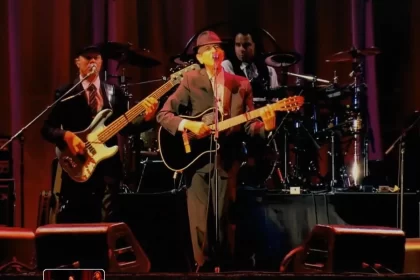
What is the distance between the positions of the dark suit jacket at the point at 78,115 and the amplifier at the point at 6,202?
104 cm

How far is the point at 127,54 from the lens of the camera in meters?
6.81

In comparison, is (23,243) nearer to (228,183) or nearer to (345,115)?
(228,183)

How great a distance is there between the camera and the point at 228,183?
4.80 m

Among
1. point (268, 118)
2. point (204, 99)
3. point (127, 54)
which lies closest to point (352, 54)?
point (127, 54)

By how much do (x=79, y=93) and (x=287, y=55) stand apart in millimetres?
2901

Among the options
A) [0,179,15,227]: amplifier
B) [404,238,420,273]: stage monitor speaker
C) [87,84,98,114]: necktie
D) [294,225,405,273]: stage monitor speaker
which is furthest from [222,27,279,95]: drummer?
[294,225,405,273]: stage monitor speaker

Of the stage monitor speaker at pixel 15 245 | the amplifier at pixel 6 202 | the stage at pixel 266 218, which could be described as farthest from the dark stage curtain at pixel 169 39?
the stage monitor speaker at pixel 15 245

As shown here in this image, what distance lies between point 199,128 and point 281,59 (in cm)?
296

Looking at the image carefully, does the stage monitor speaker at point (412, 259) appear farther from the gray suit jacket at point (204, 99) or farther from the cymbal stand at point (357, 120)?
the cymbal stand at point (357, 120)

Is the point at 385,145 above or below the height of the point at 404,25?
below

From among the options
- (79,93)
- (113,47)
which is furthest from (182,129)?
(113,47)

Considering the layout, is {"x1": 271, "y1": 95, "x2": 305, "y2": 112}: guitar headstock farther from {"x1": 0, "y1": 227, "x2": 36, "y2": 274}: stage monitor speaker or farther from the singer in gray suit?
{"x1": 0, "y1": 227, "x2": 36, "y2": 274}: stage monitor speaker

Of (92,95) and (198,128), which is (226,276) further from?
(92,95)

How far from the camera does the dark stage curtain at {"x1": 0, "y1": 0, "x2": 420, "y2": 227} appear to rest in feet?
24.6
